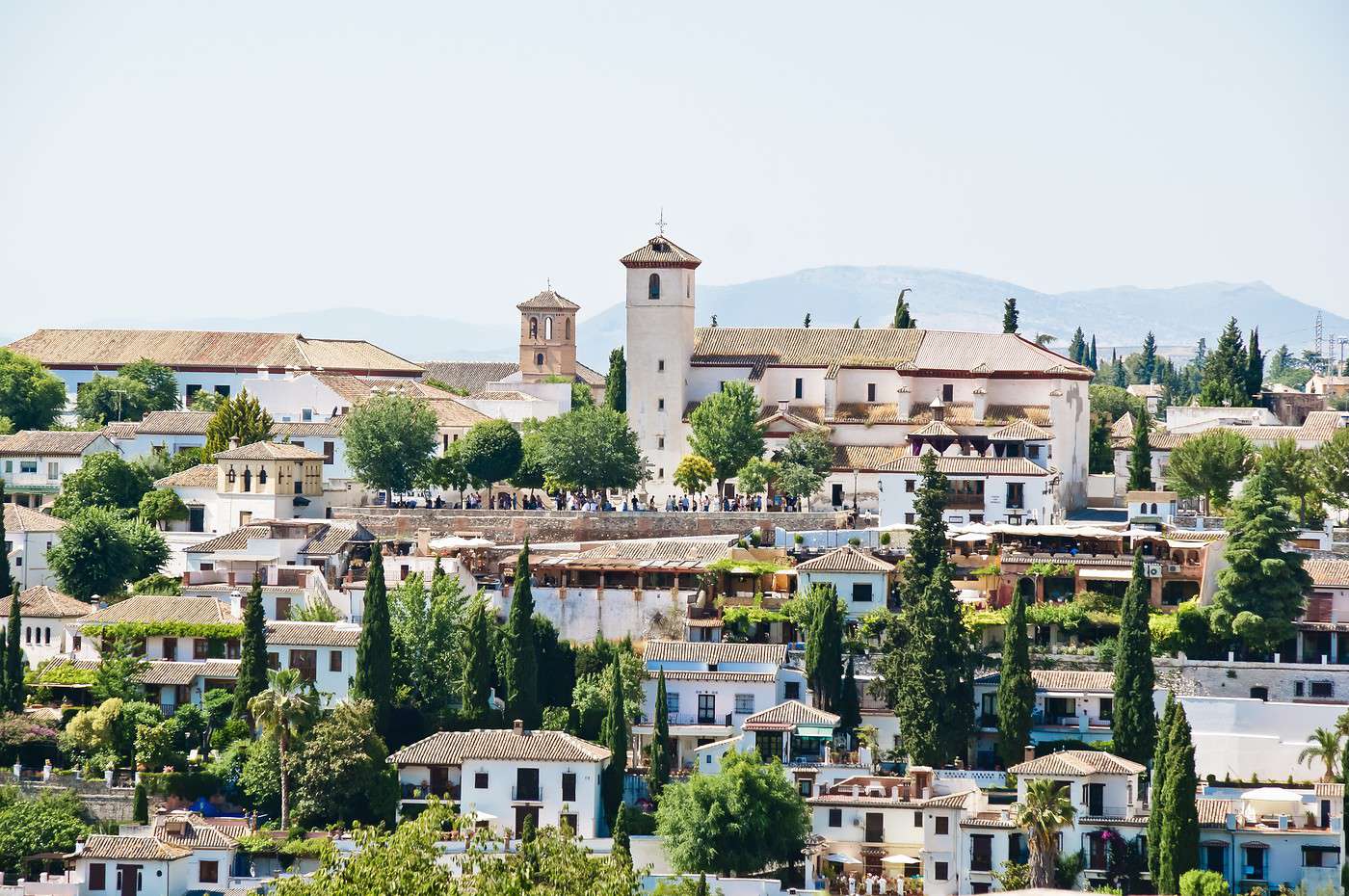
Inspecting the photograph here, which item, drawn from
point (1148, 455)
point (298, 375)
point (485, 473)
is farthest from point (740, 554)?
Answer: point (298, 375)

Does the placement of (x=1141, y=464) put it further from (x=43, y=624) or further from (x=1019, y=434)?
(x=43, y=624)

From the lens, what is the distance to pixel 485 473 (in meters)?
73.6

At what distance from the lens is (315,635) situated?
57938 mm

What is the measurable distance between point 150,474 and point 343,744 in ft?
77.4

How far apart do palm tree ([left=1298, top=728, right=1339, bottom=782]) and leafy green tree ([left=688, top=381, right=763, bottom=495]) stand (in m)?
24.1

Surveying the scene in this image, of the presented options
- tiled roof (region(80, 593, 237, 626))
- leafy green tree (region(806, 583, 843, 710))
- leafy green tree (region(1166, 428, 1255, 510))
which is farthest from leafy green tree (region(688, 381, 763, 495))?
tiled roof (region(80, 593, 237, 626))

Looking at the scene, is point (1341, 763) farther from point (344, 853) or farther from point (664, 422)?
point (664, 422)

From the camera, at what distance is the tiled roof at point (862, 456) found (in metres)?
72.1

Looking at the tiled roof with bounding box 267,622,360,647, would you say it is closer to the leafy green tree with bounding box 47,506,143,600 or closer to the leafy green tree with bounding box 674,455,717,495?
the leafy green tree with bounding box 47,506,143,600

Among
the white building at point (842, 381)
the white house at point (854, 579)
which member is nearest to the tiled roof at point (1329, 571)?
the white house at point (854, 579)

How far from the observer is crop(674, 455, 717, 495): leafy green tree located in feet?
241

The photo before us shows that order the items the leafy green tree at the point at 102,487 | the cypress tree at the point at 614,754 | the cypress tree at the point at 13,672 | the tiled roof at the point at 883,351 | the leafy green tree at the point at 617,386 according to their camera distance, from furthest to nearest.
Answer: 1. the leafy green tree at the point at 617,386
2. the tiled roof at the point at 883,351
3. the leafy green tree at the point at 102,487
4. the cypress tree at the point at 13,672
5. the cypress tree at the point at 614,754

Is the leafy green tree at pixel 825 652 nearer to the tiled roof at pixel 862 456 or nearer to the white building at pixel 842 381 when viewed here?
the tiled roof at pixel 862 456

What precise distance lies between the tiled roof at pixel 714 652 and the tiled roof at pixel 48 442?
2645cm
